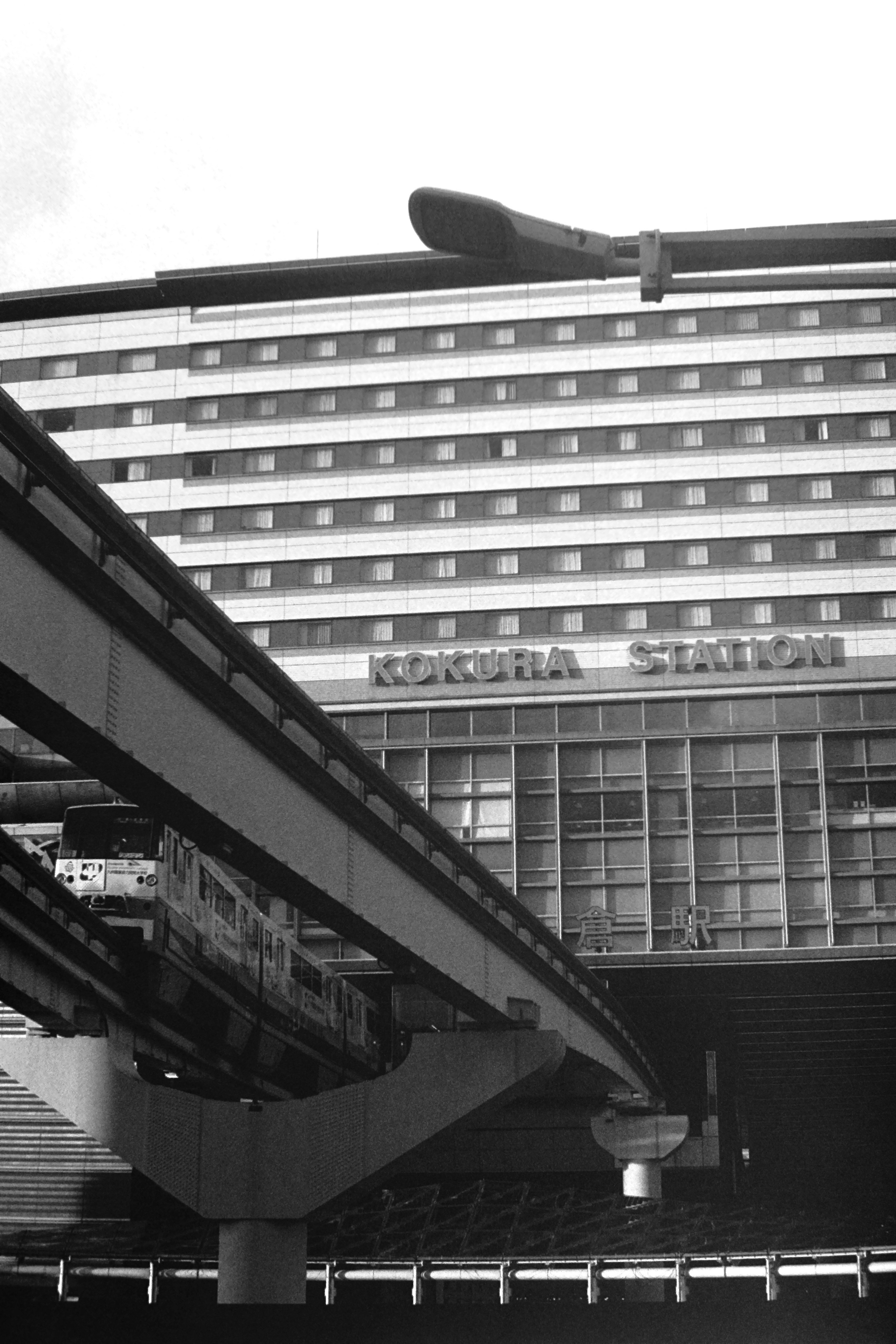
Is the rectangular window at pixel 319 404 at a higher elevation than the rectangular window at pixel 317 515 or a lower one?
higher

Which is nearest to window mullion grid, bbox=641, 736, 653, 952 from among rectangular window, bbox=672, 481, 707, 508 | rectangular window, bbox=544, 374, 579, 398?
rectangular window, bbox=672, 481, 707, 508

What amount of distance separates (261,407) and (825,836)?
121 feet

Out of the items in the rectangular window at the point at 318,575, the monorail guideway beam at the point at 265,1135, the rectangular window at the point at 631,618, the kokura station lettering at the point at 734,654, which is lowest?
the monorail guideway beam at the point at 265,1135

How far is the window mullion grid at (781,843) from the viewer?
77.2 m

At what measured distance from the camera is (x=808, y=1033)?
65.1m

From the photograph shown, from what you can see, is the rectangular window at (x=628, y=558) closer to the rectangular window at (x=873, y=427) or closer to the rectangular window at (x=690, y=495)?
the rectangular window at (x=690, y=495)

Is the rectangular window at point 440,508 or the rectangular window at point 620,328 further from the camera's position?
the rectangular window at point 620,328

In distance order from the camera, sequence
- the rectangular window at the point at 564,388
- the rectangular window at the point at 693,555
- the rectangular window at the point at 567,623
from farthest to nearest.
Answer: the rectangular window at the point at 564,388, the rectangular window at the point at 693,555, the rectangular window at the point at 567,623

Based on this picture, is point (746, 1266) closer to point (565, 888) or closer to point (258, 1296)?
point (258, 1296)

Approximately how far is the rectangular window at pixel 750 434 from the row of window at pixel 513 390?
1.98m

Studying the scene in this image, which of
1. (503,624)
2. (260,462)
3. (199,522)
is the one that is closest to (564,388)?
(503,624)

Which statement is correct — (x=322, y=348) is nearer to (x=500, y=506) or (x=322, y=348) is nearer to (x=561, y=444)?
(x=500, y=506)

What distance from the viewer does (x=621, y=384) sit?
279 feet

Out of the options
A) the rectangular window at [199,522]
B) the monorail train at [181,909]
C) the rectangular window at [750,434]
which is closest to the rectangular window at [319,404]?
the rectangular window at [199,522]
